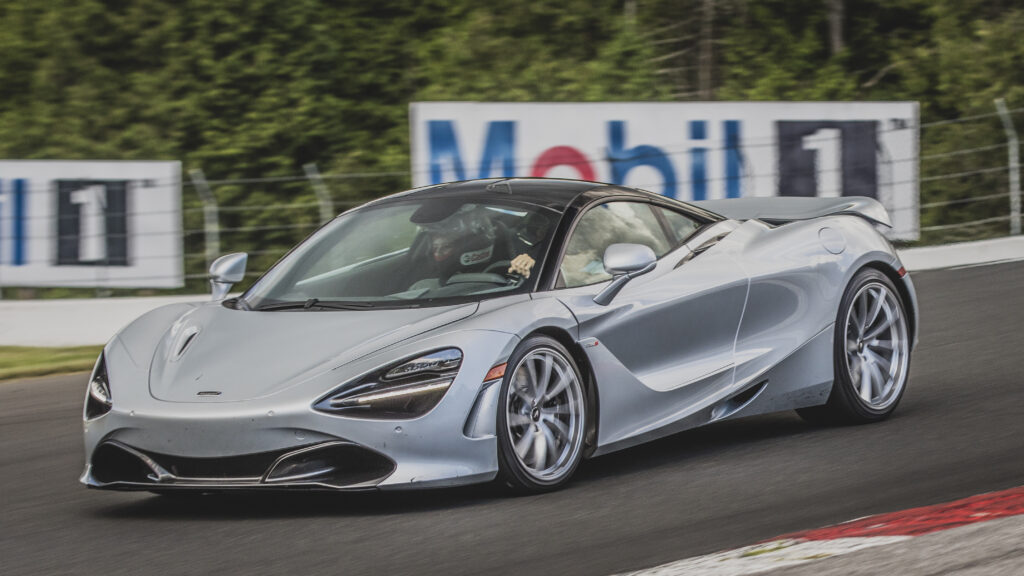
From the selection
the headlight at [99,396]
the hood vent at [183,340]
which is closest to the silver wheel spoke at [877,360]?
the hood vent at [183,340]

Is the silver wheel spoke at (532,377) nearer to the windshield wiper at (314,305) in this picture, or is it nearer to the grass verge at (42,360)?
the windshield wiper at (314,305)

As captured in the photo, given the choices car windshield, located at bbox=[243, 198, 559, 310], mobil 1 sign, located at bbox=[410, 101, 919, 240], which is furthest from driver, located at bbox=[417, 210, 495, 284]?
mobil 1 sign, located at bbox=[410, 101, 919, 240]

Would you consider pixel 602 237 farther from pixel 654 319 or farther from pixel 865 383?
pixel 865 383

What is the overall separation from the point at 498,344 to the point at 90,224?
8.77 m

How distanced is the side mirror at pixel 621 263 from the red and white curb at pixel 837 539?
156cm

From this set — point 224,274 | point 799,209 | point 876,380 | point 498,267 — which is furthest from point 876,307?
point 224,274

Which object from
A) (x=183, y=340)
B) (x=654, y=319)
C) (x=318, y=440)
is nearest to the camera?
(x=318, y=440)

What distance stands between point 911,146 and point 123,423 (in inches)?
432

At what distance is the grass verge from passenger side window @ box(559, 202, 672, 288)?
5281 mm

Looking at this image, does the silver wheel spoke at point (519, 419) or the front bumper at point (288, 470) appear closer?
the front bumper at point (288, 470)

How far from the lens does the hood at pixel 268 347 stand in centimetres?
533

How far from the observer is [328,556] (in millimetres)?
4766

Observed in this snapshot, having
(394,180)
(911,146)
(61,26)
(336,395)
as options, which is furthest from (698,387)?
(61,26)

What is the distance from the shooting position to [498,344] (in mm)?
5410
